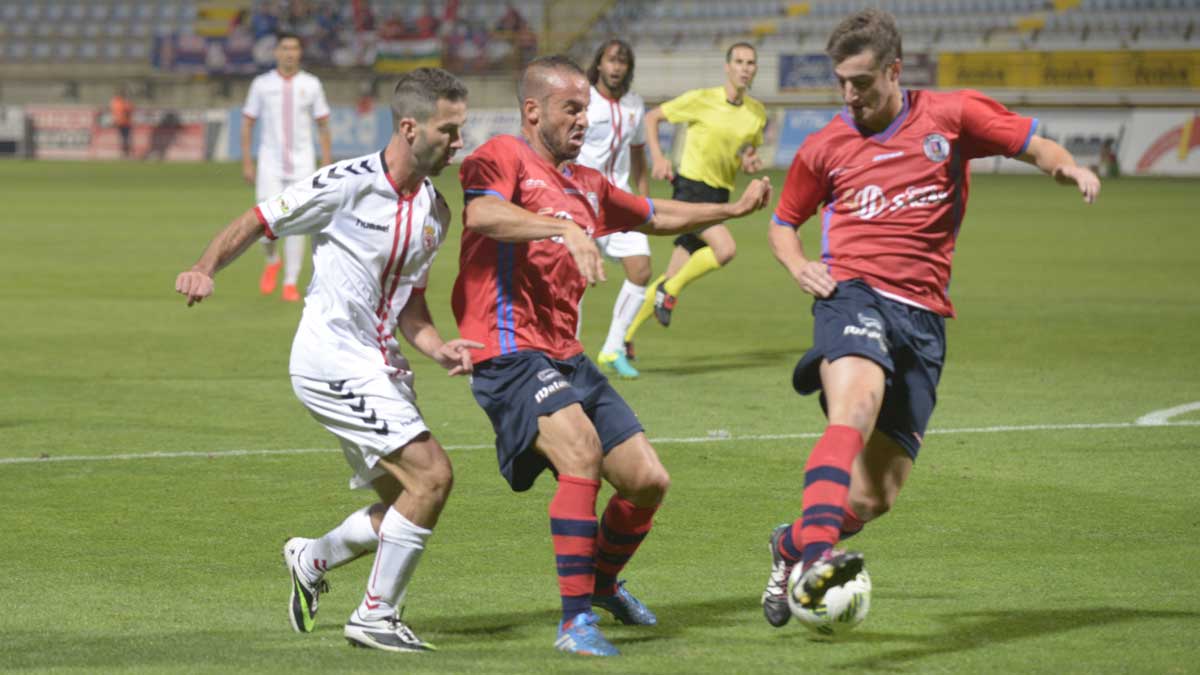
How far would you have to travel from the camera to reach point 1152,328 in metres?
13.4

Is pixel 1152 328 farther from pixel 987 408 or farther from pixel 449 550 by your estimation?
pixel 449 550

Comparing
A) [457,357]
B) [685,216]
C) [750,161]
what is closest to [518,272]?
[457,357]

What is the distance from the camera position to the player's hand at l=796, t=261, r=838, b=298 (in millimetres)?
5254

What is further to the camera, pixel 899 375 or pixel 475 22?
pixel 475 22

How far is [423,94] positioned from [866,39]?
1343 mm

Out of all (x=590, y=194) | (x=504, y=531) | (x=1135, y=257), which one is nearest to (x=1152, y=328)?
(x=1135, y=257)

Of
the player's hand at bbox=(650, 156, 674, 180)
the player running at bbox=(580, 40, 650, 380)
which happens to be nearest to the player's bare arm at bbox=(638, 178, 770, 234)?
the player running at bbox=(580, 40, 650, 380)

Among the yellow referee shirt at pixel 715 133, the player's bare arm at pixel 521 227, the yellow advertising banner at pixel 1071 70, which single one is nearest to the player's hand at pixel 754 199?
the player's bare arm at pixel 521 227

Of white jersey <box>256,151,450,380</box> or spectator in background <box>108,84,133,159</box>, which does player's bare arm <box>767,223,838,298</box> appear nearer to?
white jersey <box>256,151,450,380</box>

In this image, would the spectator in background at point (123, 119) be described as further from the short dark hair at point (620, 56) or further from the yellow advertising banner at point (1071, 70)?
the short dark hair at point (620, 56)

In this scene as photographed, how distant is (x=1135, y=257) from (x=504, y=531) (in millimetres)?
13891

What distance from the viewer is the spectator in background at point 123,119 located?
45.2m

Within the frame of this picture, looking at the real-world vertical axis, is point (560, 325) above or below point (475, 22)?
above

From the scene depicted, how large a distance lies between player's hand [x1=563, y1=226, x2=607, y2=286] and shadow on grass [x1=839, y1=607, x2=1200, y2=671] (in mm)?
1281
